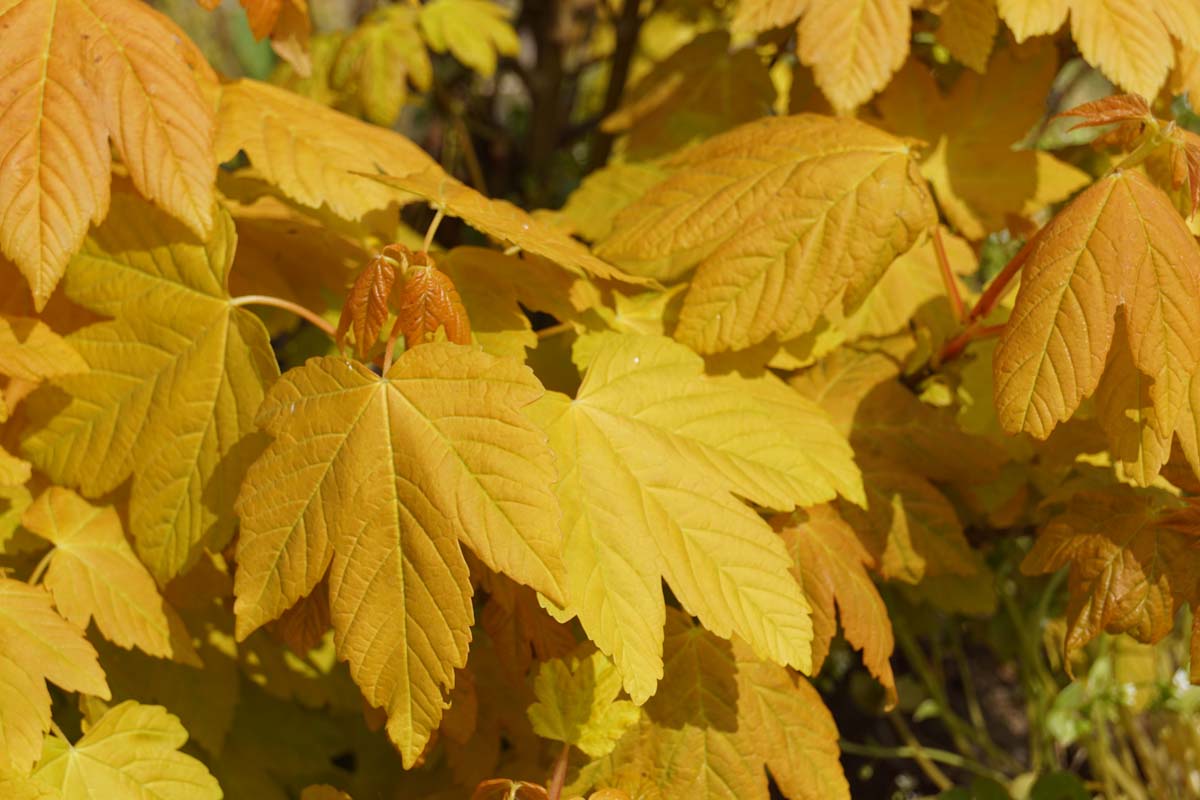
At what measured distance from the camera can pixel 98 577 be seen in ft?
3.73

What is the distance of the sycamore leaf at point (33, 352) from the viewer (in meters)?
1.07

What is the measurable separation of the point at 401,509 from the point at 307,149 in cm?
54

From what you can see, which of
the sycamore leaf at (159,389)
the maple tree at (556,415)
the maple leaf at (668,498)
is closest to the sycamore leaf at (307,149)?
the maple tree at (556,415)

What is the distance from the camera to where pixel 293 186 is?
121 centimetres

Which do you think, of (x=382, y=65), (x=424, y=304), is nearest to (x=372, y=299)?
(x=424, y=304)

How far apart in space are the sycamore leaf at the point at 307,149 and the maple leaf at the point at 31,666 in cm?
51

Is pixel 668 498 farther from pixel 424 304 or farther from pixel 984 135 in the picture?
pixel 984 135

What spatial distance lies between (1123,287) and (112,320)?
1050 millimetres

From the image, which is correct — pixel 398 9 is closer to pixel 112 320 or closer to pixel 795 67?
pixel 795 67

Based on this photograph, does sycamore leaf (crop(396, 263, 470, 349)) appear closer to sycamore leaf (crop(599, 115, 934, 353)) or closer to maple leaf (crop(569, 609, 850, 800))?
sycamore leaf (crop(599, 115, 934, 353))

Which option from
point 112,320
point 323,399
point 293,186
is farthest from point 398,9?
point 323,399

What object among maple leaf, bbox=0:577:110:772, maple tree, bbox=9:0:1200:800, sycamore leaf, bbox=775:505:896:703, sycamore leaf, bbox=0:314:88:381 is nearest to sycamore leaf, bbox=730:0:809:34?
maple tree, bbox=9:0:1200:800

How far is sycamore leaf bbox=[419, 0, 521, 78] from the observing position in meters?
2.11

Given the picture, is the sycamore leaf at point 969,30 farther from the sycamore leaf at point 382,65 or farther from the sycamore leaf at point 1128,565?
the sycamore leaf at point 382,65
